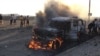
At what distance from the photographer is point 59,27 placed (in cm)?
2372

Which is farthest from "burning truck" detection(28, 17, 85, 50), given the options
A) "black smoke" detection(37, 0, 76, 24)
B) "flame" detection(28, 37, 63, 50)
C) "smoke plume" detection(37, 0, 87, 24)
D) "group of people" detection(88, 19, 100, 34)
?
"smoke plume" detection(37, 0, 87, 24)

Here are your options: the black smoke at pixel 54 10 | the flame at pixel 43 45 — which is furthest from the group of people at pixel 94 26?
the flame at pixel 43 45

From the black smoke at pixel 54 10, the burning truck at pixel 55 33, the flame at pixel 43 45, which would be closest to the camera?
the flame at pixel 43 45

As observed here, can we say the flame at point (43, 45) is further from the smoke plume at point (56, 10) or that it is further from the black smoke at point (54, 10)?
the smoke plume at point (56, 10)

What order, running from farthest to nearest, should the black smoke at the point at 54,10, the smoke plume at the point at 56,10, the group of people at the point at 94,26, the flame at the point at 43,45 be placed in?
the group of people at the point at 94,26 → the smoke plume at the point at 56,10 → the black smoke at the point at 54,10 → the flame at the point at 43,45

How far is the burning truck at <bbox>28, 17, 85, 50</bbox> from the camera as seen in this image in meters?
20.1

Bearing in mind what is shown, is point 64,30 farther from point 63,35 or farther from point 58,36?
point 58,36

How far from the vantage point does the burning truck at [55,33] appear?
20.1 metres

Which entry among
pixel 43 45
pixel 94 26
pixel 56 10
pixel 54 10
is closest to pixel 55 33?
pixel 43 45

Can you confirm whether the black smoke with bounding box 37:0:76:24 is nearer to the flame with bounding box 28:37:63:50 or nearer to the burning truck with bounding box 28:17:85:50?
the burning truck with bounding box 28:17:85:50

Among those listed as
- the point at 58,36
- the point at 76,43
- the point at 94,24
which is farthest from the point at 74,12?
the point at 58,36

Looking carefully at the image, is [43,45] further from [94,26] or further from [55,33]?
[94,26]

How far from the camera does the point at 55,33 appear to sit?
21078mm

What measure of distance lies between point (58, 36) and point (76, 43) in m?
4.37
